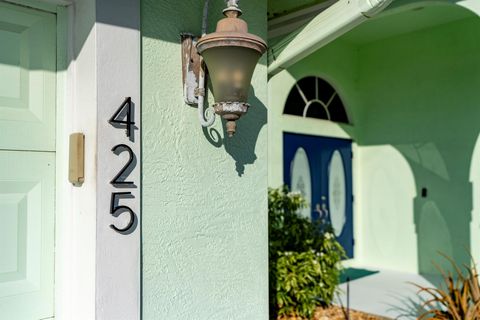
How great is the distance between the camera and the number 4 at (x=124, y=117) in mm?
2135

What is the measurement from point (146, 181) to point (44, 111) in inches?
24.1

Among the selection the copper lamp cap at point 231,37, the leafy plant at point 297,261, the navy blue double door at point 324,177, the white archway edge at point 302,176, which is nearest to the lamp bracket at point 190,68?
the copper lamp cap at point 231,37

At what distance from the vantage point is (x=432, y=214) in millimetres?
6105

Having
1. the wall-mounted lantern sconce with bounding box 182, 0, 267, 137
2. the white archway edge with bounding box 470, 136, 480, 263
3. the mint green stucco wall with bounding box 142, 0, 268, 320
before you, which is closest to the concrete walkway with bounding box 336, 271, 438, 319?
the white archway edge with bounding box 470, 136, 480, 263

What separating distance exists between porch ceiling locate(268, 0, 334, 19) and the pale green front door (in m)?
1.85

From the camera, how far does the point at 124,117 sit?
7.16 feet

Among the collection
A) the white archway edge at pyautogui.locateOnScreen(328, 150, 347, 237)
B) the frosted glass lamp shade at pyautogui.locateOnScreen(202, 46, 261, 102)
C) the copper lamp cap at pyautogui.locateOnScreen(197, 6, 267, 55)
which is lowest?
the white archway edge at pyautogui.locateOnScreen(328, 150, 347, 237)

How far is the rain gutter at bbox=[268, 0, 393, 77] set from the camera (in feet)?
8.60

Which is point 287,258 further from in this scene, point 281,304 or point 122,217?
point 122,217

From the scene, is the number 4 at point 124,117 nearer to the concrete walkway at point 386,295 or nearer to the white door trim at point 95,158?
the white door trim at point 95,158

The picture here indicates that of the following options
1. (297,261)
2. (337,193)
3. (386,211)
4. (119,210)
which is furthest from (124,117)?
(386,211)

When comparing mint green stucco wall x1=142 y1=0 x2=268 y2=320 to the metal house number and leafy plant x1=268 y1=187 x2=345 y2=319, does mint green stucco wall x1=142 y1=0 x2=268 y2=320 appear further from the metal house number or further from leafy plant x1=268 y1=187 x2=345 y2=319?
leafy plant x1=268 y1=187 x2=345 y2=319

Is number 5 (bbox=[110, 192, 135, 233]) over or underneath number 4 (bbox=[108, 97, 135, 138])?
underneath

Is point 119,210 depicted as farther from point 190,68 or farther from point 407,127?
point 407,127
